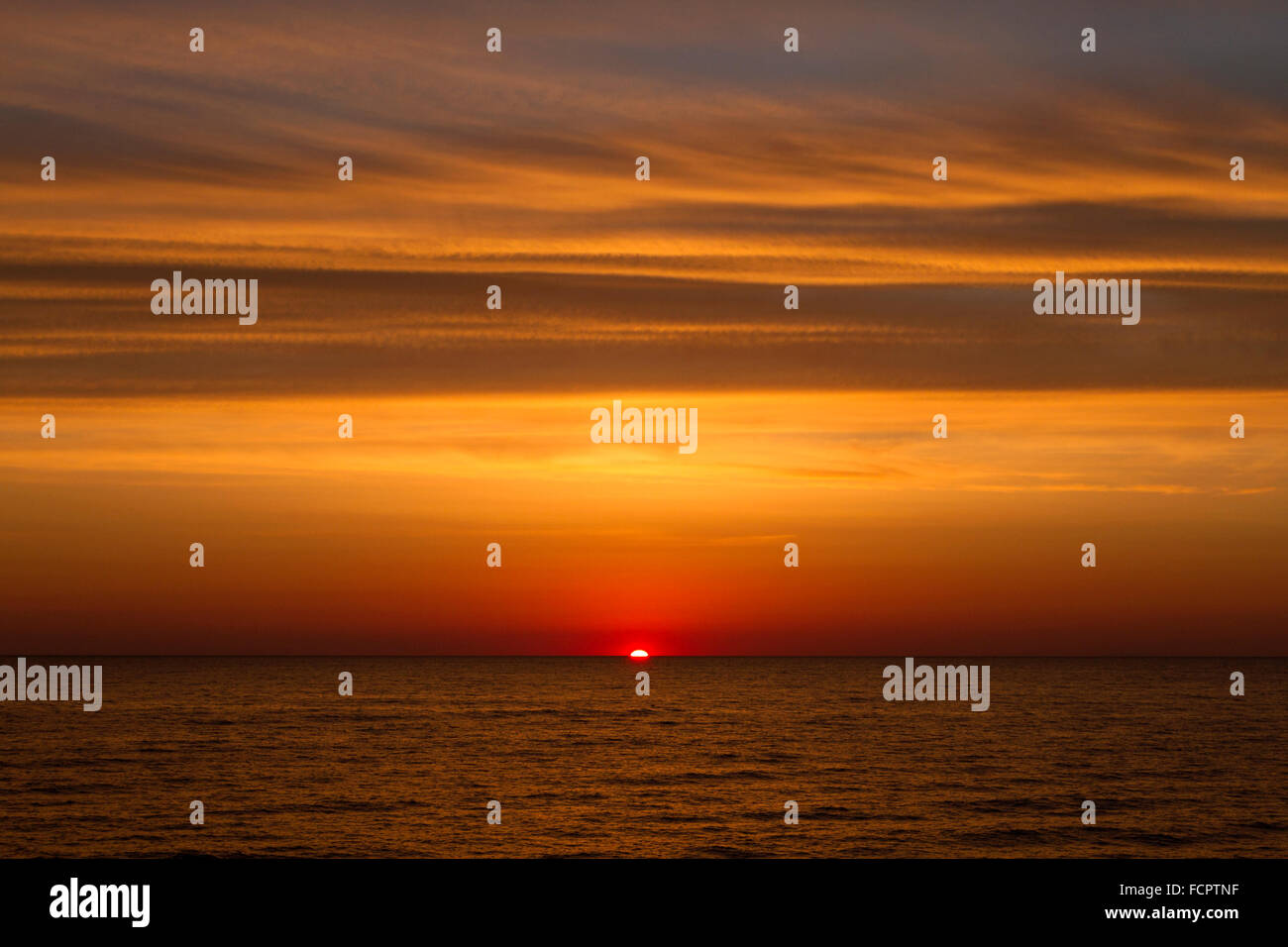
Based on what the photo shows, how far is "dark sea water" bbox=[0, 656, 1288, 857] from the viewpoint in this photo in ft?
139

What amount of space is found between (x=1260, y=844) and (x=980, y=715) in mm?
73392

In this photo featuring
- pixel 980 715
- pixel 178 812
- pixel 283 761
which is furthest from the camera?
pixel 980 715

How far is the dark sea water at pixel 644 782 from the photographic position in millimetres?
42219

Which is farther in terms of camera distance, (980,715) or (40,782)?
(980,715)

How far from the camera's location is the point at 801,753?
7394 cm

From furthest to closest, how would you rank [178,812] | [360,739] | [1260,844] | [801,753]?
1. [360,739]
2. [801,753]
3. [178,812]
4. [1260,844]

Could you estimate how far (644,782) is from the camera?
59781 mm

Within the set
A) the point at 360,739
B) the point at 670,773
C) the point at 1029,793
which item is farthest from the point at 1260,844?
the point at 360,739
